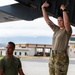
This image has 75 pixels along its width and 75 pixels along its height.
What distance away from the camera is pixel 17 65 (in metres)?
3.48

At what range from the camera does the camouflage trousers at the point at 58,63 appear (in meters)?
3.82

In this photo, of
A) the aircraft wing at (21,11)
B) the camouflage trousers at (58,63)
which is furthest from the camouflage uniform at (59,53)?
the aircraft wing at (21,11)

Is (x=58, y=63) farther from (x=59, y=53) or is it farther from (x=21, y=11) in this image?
(x=21, y=11)

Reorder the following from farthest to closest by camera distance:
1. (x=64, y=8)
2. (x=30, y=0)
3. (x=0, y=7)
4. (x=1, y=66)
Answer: (x=0, y=7) → (x=30, y=0) → (x=64, y=8) → (x=1, y=66)

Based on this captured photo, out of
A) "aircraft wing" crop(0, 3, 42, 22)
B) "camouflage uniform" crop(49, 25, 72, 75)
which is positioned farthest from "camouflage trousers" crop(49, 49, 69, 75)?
"aircraft wing" crop(0, 3, 42, 22)

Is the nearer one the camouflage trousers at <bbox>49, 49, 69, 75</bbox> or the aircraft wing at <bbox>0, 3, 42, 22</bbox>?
the camouflage trousers at <bbox>49, 49, 69, 75</bbox>

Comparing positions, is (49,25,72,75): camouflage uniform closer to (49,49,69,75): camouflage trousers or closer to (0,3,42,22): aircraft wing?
(49,49,69,75): camouflage trousers

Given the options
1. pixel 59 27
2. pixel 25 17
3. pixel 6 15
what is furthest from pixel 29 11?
pixel 59 27

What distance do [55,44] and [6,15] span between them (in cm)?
455

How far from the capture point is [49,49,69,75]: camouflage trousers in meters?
3.82

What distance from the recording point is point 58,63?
3814 mm

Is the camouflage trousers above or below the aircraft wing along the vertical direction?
below

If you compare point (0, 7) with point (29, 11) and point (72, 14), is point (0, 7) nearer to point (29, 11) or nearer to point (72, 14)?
point (29, 11)

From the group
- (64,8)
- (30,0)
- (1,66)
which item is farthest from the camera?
(30,0)
